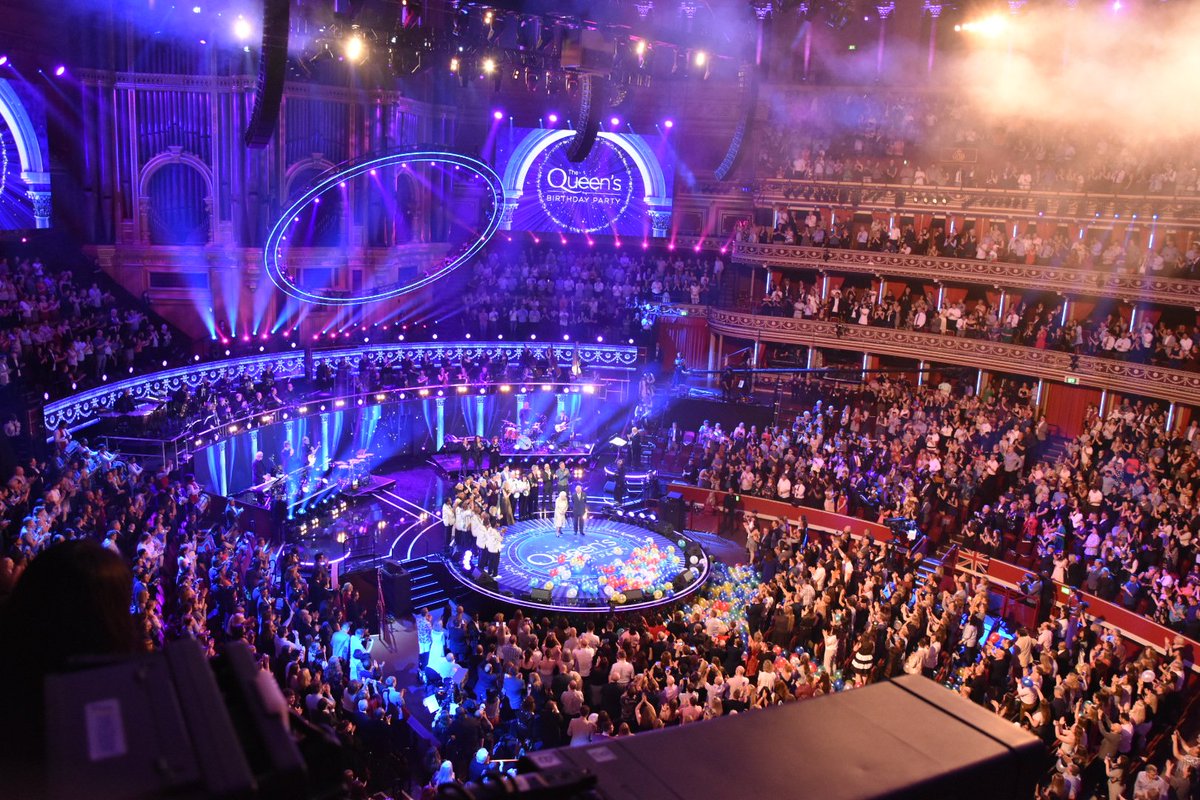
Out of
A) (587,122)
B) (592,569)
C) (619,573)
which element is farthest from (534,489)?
(587,122)

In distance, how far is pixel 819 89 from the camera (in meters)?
33.2

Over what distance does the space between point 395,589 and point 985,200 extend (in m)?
21.1

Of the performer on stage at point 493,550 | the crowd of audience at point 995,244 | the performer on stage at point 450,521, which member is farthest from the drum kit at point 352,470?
the crowd of audience at point 995,244

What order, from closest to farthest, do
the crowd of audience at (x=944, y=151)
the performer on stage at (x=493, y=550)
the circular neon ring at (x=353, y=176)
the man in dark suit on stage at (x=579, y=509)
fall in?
the circular neon ring at (x=353, y=176) → the performer on stage at (x=493, y=550) → the man in dark suit on stage at (x=579, y=509) → the crowd of audience at (x=944, y=151)

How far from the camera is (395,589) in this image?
62.1ft

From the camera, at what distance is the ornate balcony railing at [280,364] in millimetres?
19859

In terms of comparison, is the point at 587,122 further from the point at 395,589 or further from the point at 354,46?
the point at 395,589

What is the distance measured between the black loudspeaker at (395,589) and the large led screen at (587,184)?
19.6 m

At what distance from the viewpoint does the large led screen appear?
35500 millimetres

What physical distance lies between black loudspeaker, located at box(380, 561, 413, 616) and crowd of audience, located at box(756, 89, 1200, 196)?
20.3m

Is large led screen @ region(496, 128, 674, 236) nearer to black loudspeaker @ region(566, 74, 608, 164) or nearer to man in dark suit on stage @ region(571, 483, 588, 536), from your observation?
man in dark suit on stage @ region(571, 483, 588, 536)

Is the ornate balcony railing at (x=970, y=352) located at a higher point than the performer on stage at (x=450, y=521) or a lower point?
higher

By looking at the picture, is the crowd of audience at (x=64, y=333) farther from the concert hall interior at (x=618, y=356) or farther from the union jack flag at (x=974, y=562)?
the union jack flag at (x=974, y=562)

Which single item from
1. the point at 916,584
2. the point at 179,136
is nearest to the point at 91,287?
the point at 179,136
